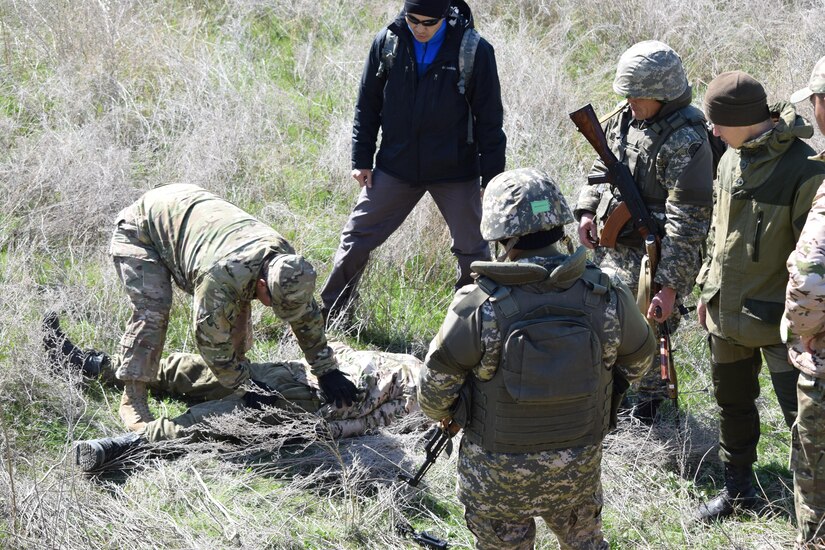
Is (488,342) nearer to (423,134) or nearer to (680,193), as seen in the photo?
(680,193)

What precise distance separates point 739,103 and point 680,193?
0.77 metres

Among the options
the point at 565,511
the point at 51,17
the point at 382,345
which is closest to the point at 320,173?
the point at 382,345

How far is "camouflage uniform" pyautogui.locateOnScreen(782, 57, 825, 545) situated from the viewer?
2.86 m

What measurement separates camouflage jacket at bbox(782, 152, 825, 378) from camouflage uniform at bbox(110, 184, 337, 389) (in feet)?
6.65

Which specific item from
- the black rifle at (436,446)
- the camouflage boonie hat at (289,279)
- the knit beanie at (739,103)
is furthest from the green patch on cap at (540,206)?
the camouflage boonie hat at (289,279)

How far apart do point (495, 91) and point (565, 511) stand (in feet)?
8.92

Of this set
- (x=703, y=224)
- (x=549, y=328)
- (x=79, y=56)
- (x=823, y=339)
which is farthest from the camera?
(x=79, y=56)

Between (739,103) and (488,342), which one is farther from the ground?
(739,103)

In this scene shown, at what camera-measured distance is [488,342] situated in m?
2.82

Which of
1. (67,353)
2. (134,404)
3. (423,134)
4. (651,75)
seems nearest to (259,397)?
(134,404)

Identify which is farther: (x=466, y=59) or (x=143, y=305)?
(x=466, y=59)

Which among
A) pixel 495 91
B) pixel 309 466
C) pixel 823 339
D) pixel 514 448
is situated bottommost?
pixel 309 466

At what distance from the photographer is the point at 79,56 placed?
7.83 m

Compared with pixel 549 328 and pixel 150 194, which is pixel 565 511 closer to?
pixel 549 328
